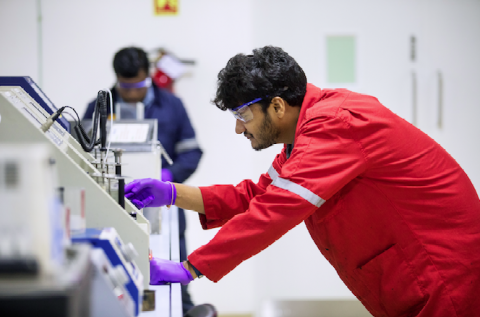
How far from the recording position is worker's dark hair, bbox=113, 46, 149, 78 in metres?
2.05

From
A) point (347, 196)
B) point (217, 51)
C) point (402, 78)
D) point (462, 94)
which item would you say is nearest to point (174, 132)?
point (217, 51)

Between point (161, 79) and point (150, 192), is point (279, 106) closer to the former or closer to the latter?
point (150, 192)

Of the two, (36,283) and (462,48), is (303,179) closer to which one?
(36,283)

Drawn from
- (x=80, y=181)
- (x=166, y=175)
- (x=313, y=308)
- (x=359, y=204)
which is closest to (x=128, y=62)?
(x=166, y=175)

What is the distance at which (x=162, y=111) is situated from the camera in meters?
2.22

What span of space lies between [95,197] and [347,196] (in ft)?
2.09

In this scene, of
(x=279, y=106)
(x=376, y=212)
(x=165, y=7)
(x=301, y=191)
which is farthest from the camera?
(x=165, y=7)

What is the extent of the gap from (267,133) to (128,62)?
1065 millimetres

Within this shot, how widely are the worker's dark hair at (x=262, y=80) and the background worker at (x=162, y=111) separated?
0.92 m

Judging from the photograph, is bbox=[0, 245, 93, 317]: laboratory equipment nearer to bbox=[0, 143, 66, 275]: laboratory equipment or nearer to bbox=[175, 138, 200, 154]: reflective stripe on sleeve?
bbox=[0, 143, 66, 275]: laboratory equipment

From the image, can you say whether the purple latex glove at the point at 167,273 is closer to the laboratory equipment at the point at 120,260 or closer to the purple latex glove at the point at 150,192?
the laboratory equipment at the point at 120,260

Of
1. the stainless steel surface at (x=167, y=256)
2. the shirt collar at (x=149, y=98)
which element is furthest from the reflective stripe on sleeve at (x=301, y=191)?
the shirt collar at (x=149, y=98)

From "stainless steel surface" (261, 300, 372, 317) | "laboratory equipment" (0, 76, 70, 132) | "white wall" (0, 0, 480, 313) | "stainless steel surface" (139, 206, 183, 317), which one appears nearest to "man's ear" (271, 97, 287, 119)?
"stainless steel surface" (139, 206, 183, 317)

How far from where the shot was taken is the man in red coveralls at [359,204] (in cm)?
104
